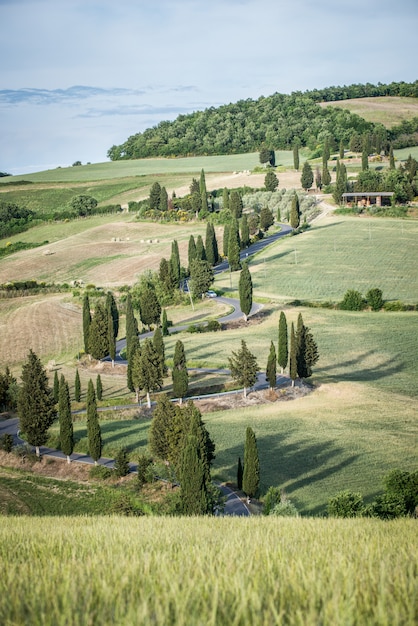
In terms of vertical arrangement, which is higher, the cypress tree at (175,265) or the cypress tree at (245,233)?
the cypress tree at (245,233)

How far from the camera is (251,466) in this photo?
42.0 m

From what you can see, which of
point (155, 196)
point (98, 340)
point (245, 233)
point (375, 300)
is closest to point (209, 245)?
point (245, 233)

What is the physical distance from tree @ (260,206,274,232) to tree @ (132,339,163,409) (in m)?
88.1

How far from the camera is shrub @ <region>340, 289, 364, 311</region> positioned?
96625 mm

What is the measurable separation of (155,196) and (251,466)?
13577cm

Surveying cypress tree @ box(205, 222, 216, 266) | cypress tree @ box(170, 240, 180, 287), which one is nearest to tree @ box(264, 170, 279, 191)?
cypress tree @ box(205, 222, 216, 266)

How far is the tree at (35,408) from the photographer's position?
56.2 metres

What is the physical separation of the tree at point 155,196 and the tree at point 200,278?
2560 inches

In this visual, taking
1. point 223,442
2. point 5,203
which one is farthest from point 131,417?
point 5,203

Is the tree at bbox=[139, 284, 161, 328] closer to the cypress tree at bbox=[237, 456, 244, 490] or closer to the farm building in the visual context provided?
the cypress tree at bbox=[237, 456, 244, 490]

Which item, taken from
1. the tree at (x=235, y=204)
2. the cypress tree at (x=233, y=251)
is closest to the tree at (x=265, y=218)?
the tree at (x=235, y=204)

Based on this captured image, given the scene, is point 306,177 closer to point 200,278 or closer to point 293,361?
point 200,278

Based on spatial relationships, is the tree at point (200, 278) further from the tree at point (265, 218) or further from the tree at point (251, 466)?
the tree at point (251, 466)

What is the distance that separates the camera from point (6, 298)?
118188 mm
